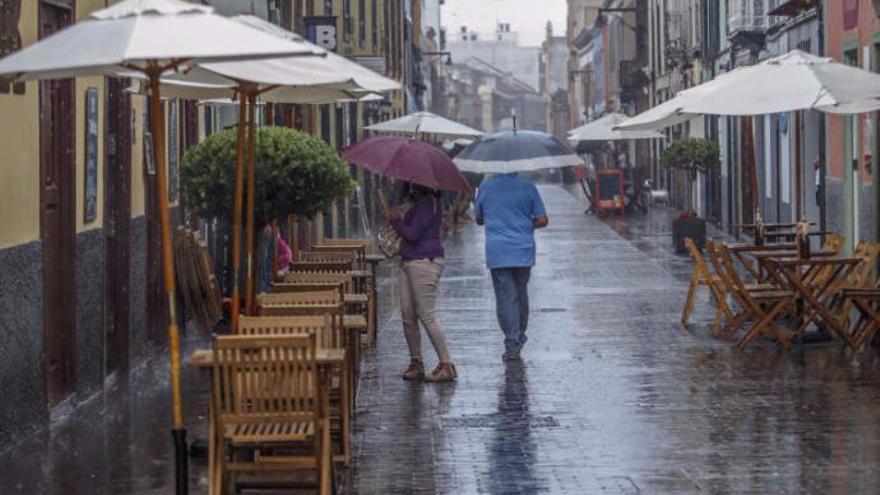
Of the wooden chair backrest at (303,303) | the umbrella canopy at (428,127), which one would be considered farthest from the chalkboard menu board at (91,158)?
the umbrella canopy at (428,127)

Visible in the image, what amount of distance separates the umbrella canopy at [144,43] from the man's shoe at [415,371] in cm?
626

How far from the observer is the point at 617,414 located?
40.4 ft

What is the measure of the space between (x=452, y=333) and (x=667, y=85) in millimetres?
35028

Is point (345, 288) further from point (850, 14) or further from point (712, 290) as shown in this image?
point (850, 14)

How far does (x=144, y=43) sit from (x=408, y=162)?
18.5 ft

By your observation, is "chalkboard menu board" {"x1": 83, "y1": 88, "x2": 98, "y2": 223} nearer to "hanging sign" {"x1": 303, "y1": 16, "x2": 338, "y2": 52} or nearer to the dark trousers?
the dark trousers

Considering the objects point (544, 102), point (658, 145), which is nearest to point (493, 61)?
point (544, 102)

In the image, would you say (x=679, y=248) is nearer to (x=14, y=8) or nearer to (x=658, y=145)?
(x=14, y=8)

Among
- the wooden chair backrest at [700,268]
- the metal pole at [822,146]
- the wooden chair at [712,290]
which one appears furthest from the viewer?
the metal pole at [822,146]

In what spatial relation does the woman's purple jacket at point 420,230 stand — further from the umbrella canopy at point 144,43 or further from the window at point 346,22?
the window at point 346,22

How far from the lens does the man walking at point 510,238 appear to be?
15.3 m

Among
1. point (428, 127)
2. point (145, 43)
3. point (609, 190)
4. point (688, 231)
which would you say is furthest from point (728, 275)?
point (609, 190)

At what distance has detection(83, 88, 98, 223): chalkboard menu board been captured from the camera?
1350cm

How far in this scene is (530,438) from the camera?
11422 millimetres
